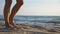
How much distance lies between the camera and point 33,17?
2400 millimetres

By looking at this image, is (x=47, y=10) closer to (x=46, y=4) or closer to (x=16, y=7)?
(x=46, y=4)

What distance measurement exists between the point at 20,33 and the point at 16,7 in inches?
9.4

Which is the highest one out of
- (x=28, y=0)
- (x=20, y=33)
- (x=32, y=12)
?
(x=28, y=0)

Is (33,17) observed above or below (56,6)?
below

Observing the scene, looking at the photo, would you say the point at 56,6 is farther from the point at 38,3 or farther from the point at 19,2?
the point at 19,2

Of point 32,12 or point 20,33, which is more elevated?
point 32,12

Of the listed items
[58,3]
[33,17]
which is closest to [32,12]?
[33,17]

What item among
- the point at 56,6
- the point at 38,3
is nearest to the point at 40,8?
the point at 38,3

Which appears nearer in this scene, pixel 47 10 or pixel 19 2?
pixel 19 2

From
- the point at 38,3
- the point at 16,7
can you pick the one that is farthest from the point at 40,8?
the point at 16,7

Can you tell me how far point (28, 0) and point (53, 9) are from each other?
376 millimetres

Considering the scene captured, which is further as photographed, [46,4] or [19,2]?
[46,4]

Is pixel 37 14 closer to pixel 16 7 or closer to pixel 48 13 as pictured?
pixel 48 13

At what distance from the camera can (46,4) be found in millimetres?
2377
